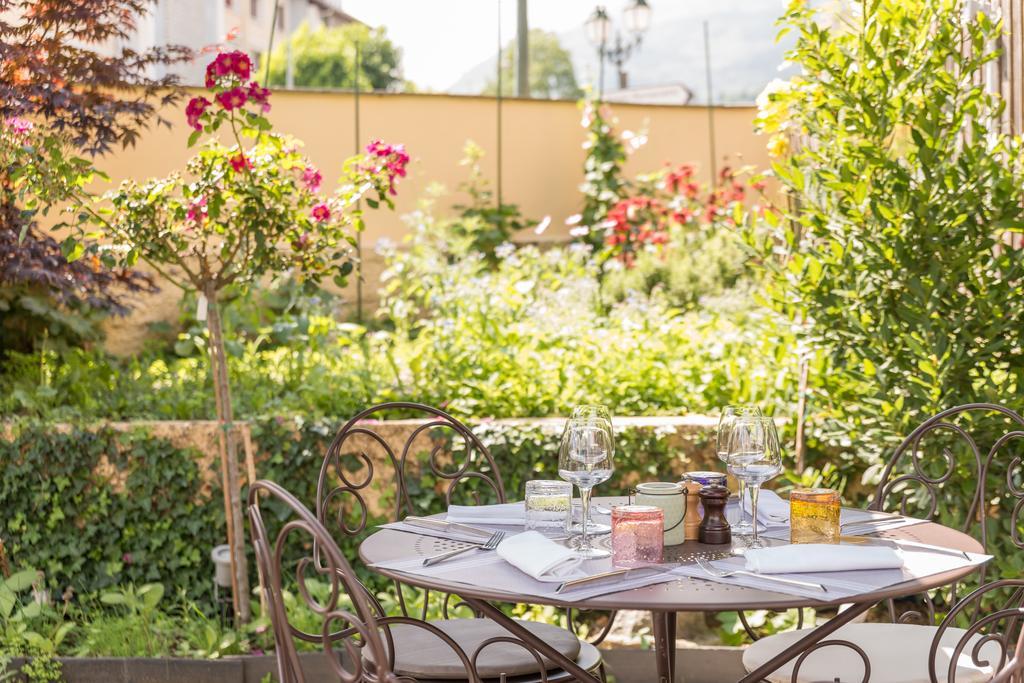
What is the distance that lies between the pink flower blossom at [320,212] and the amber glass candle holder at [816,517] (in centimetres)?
207

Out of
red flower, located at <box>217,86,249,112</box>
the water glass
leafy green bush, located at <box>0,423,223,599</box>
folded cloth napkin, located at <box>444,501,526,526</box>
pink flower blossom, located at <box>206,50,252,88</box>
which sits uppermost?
pink flower blossom, located at <box>206,50,252,88</box>

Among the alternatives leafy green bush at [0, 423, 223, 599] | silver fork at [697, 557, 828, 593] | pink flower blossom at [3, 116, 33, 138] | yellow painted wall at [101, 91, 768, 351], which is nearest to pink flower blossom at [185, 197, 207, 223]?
pink flower blossom at [3, 116, 33, 138]

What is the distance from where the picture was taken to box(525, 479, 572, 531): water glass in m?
2.12

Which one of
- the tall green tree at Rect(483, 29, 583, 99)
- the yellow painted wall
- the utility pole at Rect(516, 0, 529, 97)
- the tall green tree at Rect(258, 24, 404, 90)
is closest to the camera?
the yellow painted wall

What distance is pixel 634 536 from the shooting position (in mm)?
1933

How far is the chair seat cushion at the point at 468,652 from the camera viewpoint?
2.27 m

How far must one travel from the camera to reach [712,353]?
4723mm

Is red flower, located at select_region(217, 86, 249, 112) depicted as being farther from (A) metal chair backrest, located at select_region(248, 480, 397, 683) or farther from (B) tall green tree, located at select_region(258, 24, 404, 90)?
(B) tall green tree, located at select_region(258, 24, 404, 90)

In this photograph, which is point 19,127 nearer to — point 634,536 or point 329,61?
point 634,536

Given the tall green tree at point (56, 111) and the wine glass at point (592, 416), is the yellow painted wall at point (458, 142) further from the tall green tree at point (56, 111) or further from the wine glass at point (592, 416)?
the wine glass at point (592, 416)

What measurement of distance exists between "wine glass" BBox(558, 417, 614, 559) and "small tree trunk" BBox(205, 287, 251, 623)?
1.97 m

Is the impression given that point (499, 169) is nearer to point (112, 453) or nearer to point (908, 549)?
point (112, 453)

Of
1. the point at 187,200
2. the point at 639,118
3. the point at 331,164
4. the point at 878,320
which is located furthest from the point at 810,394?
the point at 639,118

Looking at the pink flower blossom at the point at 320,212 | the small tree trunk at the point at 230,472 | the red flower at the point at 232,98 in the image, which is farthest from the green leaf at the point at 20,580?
the red flower at the point at 232,98
